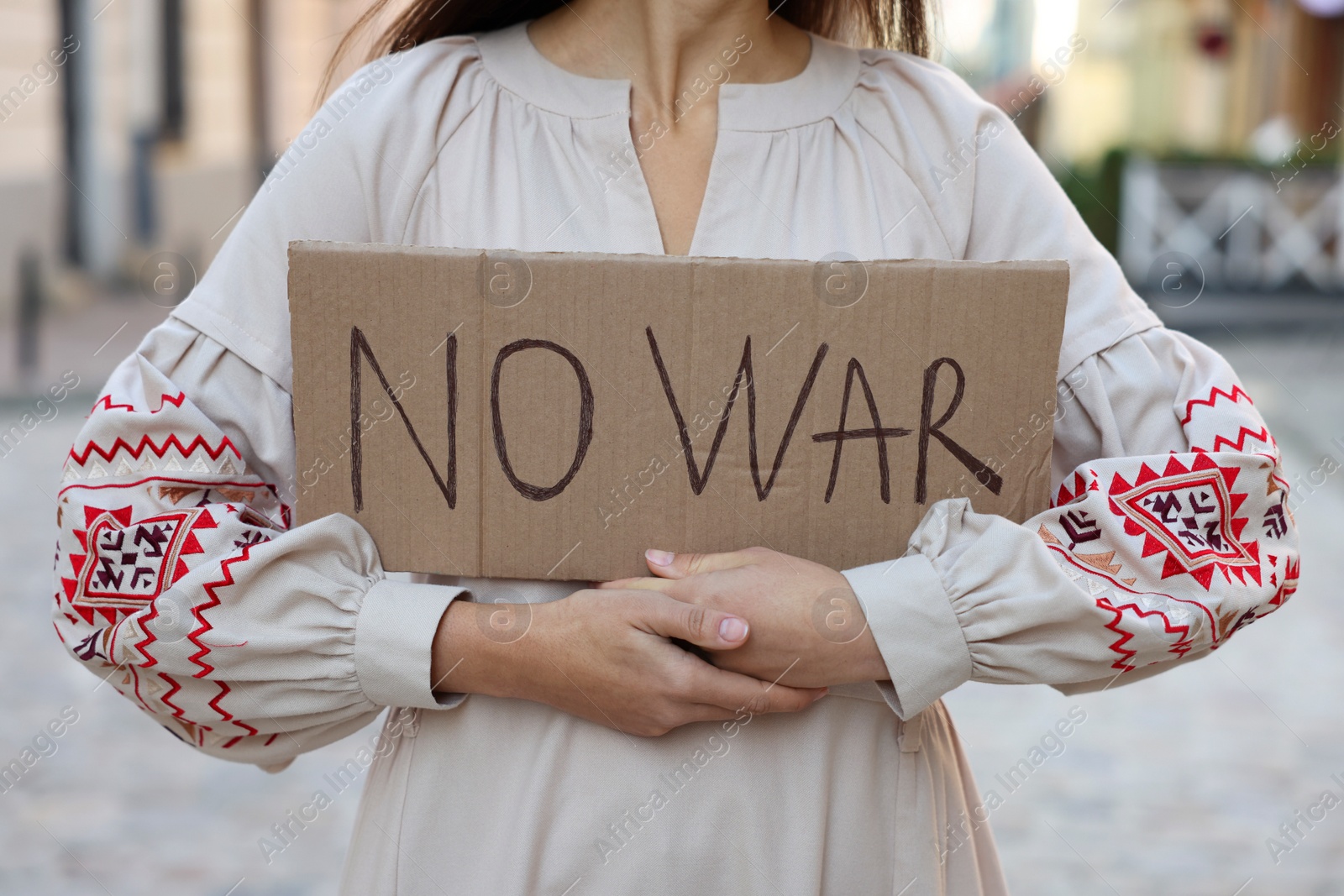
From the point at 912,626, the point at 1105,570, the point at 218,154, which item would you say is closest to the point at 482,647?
the point at 912,626

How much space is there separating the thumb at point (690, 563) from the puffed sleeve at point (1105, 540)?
12 cm

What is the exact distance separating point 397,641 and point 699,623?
1.05ft

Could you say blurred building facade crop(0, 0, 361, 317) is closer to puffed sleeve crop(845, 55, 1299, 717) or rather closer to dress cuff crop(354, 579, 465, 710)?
dress cuff crop(354, 579, 465, 710)

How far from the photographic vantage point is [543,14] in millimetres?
1731

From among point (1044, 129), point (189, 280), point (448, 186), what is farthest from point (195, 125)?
point (448, 186)

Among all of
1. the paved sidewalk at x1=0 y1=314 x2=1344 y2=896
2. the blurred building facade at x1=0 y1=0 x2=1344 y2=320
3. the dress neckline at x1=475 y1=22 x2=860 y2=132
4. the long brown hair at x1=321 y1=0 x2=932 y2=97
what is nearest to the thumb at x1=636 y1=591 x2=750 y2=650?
the dress neckline at x1=475 y1=22 x2=860 y2=132

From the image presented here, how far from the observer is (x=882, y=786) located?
60.4 inches

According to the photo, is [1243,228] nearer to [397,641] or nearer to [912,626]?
[912,626]

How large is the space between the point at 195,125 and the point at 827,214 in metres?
15.1

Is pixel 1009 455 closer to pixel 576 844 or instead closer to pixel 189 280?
pixel 576 844

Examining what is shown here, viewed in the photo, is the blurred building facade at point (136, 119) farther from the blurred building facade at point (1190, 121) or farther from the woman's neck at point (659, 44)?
the woman's neck at point (659, 44)

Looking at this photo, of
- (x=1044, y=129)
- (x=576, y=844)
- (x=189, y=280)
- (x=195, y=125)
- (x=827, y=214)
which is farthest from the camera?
(x=1044, y=129)

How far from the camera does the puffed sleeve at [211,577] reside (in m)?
1.40

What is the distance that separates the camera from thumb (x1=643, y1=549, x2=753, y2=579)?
142 centimetres
